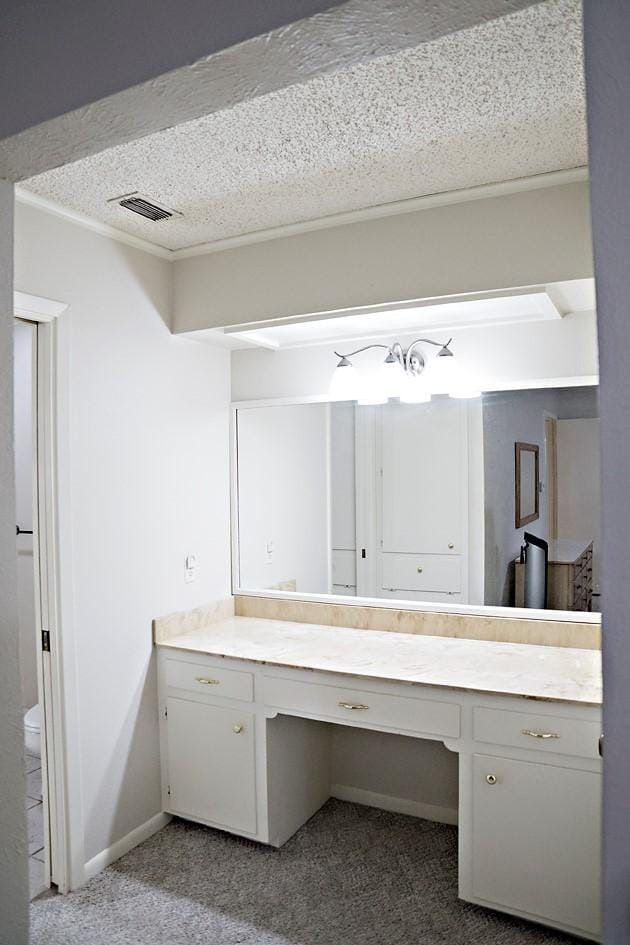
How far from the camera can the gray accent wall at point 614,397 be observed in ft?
2.38

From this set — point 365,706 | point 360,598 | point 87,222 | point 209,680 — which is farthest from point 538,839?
point 87,222

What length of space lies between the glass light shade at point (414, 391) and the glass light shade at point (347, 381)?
0.22 metres

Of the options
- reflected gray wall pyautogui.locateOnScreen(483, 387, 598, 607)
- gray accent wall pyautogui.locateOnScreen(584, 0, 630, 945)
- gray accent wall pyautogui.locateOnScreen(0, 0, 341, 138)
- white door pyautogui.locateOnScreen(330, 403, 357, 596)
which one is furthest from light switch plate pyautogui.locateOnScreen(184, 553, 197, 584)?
gray accent wall pyautogui.locateOnScreen(584, 0, 630, 945)

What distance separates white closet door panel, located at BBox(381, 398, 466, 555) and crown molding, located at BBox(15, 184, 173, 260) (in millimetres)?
1158

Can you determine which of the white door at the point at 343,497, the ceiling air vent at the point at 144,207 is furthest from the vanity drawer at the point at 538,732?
the ceiling air vent at the point at 144,207

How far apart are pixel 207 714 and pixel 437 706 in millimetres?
956

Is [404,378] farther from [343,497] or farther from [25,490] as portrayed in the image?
[25,490]

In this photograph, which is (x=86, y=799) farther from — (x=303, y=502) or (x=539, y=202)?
(x=539, y=202)

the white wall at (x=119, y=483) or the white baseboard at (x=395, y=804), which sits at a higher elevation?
the white wall at (x=119, y=483)

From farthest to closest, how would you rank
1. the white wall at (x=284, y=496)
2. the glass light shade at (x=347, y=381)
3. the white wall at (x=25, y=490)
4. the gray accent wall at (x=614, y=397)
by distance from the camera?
the white wall at (x=25, y=490) → the white wall at (x=284, y=496) → the glass light shade at (x=347, y=381) → the gray accent wall at (x=614, y=397)

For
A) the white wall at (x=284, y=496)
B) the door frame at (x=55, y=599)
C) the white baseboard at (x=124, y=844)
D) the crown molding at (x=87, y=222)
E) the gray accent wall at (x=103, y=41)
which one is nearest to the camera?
the gray accent wall at (x=103, y=41)

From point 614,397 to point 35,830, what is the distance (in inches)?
116

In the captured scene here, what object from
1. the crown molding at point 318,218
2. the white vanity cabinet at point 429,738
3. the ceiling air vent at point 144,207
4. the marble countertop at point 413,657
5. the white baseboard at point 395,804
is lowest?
the white baseboard at point 395,804

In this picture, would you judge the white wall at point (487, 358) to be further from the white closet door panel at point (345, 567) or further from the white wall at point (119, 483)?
the white closet door panel at point (345, 567)
